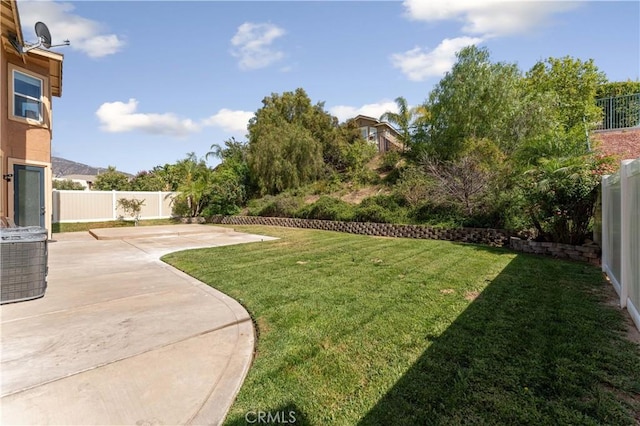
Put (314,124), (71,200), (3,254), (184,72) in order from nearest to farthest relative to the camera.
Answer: (3,254) → (184,72) → (71,200) → (314,124)

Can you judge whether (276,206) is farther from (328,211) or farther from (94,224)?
(94,224)

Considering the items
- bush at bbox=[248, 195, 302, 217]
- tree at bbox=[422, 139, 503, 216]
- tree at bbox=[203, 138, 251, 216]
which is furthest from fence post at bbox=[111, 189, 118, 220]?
tree at bbox=[422, 139, 503, 216]

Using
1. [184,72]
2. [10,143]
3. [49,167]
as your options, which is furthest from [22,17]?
[184,72]

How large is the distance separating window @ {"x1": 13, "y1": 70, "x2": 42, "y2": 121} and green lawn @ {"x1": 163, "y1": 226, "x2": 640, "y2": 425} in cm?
877

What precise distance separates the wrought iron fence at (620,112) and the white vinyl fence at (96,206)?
25.8m

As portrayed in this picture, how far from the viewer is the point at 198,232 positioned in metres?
13.3

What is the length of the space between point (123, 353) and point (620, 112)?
81.5 feet

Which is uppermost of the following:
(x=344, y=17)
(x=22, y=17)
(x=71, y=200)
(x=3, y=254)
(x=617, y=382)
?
(x=344, y=17)

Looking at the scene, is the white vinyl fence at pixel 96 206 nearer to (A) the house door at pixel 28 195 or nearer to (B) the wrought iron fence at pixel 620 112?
(A) the house door at pixel 28 195

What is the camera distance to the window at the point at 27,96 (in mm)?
9359

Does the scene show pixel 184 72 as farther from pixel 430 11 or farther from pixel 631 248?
pixel 631 248

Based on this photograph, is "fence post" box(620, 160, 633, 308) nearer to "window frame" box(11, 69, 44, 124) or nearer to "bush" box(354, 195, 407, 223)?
"bush" box(354, 195, 407, 223)

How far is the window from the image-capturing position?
9359 millimetres

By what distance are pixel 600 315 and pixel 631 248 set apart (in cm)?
90
